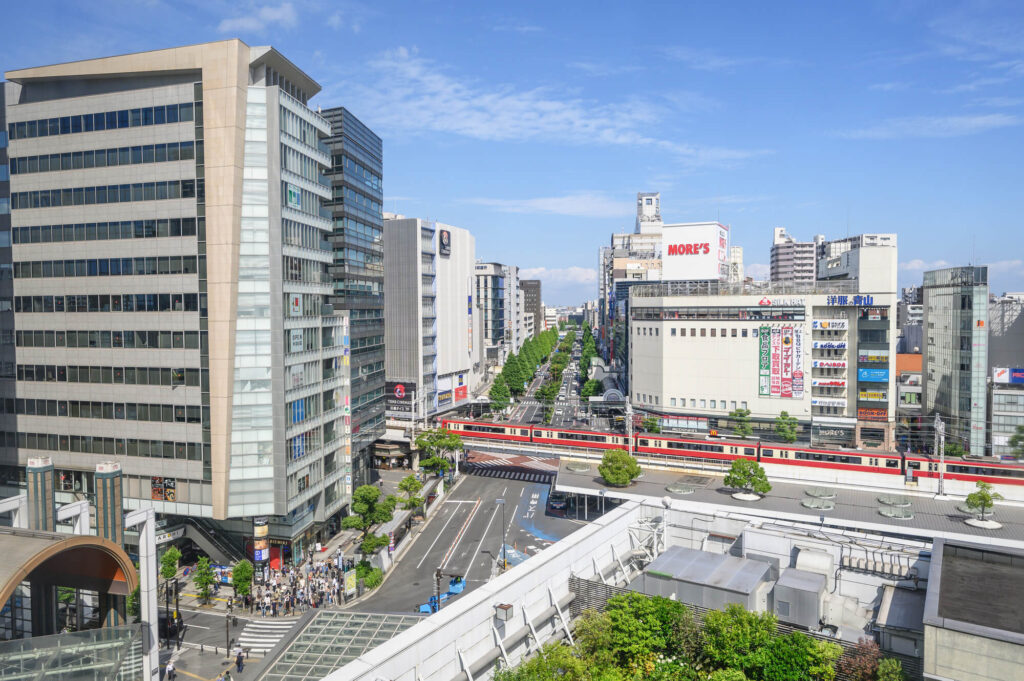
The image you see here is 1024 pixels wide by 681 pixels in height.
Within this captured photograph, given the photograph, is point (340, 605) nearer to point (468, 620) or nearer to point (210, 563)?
point (210, 563)

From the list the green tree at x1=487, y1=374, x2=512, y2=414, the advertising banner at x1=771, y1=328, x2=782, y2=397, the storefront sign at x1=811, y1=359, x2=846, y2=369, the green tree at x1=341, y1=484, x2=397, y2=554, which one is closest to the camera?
the green tree at x1=341, y1=484, x2=397, y2=554

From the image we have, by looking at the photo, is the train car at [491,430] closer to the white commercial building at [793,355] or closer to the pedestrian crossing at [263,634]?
the white commercial building at [793,355]

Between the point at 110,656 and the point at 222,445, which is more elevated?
the point at 222,445

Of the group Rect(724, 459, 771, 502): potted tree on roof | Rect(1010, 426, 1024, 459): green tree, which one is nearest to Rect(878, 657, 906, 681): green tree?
Rect(724, 459, 771, 502): potted tree on roof

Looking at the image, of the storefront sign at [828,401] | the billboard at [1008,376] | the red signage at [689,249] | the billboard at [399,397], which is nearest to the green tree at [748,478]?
the storefront sign at [828,401]

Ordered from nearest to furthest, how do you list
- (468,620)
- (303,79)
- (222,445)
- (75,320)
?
1. (468,620)
2. (222,445)
3. (75,320)
4. (303,79)

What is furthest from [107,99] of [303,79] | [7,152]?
[303,79]

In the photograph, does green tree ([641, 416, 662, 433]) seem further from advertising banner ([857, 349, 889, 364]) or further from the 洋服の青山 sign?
advertising banner ([857, 349, 889, 364])
